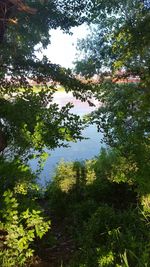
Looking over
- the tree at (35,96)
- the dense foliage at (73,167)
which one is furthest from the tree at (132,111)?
the tree at (35,96)

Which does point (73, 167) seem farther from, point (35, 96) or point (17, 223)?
point (17, 223)

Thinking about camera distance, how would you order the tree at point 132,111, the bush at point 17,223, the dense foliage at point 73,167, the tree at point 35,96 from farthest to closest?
1. the tree at point 132,111
2. the tree at point 35,96
3. the dense foliage at point 73,167
4. the bush at point 17,223

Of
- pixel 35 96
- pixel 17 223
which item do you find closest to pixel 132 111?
pixel 35 96

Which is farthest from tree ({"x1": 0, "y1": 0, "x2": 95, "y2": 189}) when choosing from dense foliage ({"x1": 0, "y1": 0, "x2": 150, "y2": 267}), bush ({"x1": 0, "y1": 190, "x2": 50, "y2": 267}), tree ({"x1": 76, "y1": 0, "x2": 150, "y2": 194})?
bush ({"x1": 0, "y1": 190, "x2": 50, "y2": 267})

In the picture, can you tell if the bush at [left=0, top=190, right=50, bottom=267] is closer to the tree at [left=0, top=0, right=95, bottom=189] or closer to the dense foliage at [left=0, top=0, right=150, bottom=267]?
the dense foliage at [left=0, top=0, right=150, bottom=267]

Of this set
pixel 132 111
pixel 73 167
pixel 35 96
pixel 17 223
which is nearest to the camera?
pixel 17 223

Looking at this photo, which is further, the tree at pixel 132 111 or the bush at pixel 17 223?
the tree at pixel 132 111

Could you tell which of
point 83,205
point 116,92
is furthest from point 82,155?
point 83,205

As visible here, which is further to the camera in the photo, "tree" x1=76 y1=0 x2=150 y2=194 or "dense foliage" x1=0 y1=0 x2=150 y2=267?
"tree" x1=76 y1=0 x2=150 y2=194

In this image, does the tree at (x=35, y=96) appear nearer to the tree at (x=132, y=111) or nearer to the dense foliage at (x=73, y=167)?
the dense foliage at (x=73, y=167)

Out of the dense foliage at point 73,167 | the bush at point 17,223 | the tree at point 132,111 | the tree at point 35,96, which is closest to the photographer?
the bush at point 17,223

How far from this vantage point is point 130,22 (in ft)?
24.4

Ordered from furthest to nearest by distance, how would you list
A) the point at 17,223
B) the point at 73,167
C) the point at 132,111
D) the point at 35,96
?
the point at 73,167 → the point at 132,111 → the point at 35,96 → the point at 17,223

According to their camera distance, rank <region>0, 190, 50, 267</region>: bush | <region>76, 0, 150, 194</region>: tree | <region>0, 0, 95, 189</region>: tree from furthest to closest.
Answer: <region>76, 0, 150, 194</region>: tree → <region>0, 0, 95, 189</region>: tree → <region>0, 190, 50, 267</region>: bush
